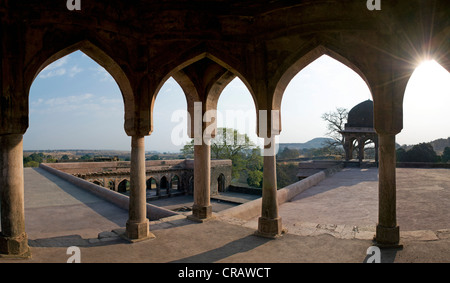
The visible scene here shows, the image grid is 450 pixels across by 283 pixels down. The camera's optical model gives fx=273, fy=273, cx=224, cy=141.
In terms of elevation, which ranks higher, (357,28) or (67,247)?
(357,28)

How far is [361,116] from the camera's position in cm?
2847

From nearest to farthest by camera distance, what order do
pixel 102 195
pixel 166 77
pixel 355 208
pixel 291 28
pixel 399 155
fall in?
pixel 291 28 → pixel 166 77 → pixel 355 208 → pixel 102 195 → pixel 399 155

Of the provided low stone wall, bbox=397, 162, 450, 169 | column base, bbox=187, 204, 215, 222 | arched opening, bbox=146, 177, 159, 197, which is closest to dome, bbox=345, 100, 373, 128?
low stone wall, bbox=397, 162, 450, 169

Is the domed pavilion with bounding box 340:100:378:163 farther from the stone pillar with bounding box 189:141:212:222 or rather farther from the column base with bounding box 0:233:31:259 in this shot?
the column base with bounding box 0:233:31:259

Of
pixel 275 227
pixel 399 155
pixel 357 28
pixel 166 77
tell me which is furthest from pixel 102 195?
pixel 399 155

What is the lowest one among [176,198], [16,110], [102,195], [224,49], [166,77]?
[176,198]

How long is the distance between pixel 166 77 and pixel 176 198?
898 inches

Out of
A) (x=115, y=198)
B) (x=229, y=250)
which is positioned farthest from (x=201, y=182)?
(x=115, y=198)

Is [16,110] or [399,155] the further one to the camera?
[399,155]

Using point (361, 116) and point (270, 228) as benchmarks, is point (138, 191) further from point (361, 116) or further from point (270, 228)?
point (361, 116)

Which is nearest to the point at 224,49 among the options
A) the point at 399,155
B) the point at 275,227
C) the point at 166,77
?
the point at 166,77

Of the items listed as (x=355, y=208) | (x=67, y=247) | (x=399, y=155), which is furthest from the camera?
(x=399, y=155)

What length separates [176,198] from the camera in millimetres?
28000
